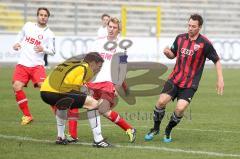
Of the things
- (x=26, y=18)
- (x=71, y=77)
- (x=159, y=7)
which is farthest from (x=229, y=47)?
(x=71, y=77)

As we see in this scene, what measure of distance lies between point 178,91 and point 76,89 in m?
1.92

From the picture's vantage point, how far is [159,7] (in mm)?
36969

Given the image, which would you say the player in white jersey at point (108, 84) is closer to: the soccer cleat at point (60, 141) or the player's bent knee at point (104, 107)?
the player's bent knee at point (104, 107)

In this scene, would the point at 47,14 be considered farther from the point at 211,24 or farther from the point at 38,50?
the point at 211,24

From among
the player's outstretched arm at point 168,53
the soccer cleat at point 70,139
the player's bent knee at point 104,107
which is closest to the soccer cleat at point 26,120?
the soccer cleat at point 70,139

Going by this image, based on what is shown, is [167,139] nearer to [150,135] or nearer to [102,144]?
[150,135]

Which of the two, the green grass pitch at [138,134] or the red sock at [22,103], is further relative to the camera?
the red sock at [22,103]

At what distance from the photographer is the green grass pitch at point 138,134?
380 inches

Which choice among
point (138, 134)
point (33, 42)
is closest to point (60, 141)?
point (138, 134)

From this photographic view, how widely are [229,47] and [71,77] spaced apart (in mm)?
24311

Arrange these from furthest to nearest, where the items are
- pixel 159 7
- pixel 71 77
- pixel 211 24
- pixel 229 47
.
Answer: pixel 211 24
pixel 159 7
pixel 229 47
pixel 71 77

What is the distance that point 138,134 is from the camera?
12070mm

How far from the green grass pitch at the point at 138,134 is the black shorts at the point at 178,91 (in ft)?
2.44

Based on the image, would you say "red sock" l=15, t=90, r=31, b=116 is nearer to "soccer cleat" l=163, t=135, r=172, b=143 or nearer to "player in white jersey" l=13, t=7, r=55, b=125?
"player in white jersey" l=13, t=7, r=55, b=125
